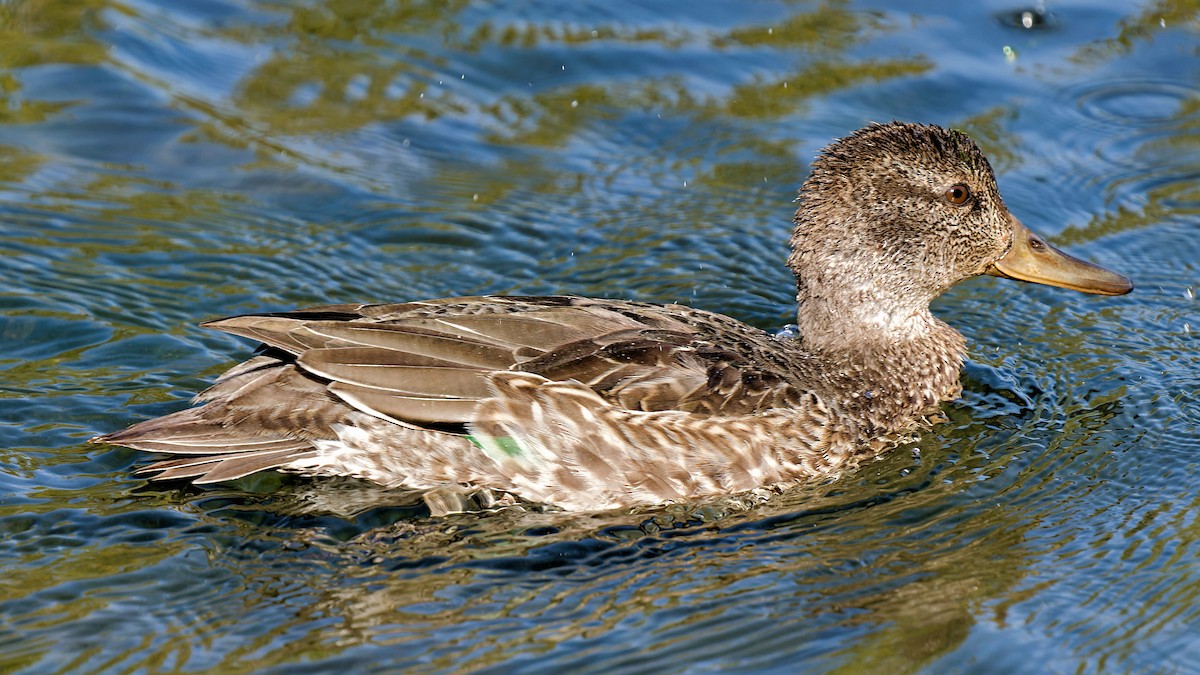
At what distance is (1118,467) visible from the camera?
23.2ft

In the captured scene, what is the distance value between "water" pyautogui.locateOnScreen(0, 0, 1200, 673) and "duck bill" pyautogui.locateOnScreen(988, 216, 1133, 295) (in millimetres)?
514

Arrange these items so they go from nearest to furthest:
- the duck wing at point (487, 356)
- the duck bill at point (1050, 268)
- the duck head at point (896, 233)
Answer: the duck wing at point (487, 356)
the duck head at point (896, 233)
the duck bill at point (1050, 268)

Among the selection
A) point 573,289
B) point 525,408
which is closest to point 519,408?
point 525,408

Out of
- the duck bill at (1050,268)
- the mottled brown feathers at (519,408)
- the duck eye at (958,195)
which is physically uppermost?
the duck eye at (958,195)

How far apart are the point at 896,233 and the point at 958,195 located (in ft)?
1.24

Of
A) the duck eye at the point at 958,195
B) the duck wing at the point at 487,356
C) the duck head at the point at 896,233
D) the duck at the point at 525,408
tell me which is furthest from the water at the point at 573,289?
the duck eye at the point at 958,195

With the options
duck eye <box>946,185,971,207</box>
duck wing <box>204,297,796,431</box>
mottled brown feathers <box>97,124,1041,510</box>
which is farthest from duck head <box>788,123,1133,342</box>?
duck wing <box>204,297,796,431</box>

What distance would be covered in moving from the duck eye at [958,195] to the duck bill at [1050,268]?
1.17 ft

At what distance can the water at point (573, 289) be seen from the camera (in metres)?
5.80

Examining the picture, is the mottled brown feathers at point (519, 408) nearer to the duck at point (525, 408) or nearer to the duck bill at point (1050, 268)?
the duck at point (525, 408)

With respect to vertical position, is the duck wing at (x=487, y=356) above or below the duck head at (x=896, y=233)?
below

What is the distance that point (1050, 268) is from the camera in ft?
25.6

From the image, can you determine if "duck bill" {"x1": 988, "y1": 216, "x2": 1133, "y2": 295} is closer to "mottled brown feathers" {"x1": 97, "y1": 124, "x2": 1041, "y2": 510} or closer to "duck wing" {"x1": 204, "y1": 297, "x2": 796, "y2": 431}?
"mottled brown feathers" {"x1": 97, "y1": 124, "x2": 1041, "y2": 510}

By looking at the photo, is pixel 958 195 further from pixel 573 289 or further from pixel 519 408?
pixel 519 408
